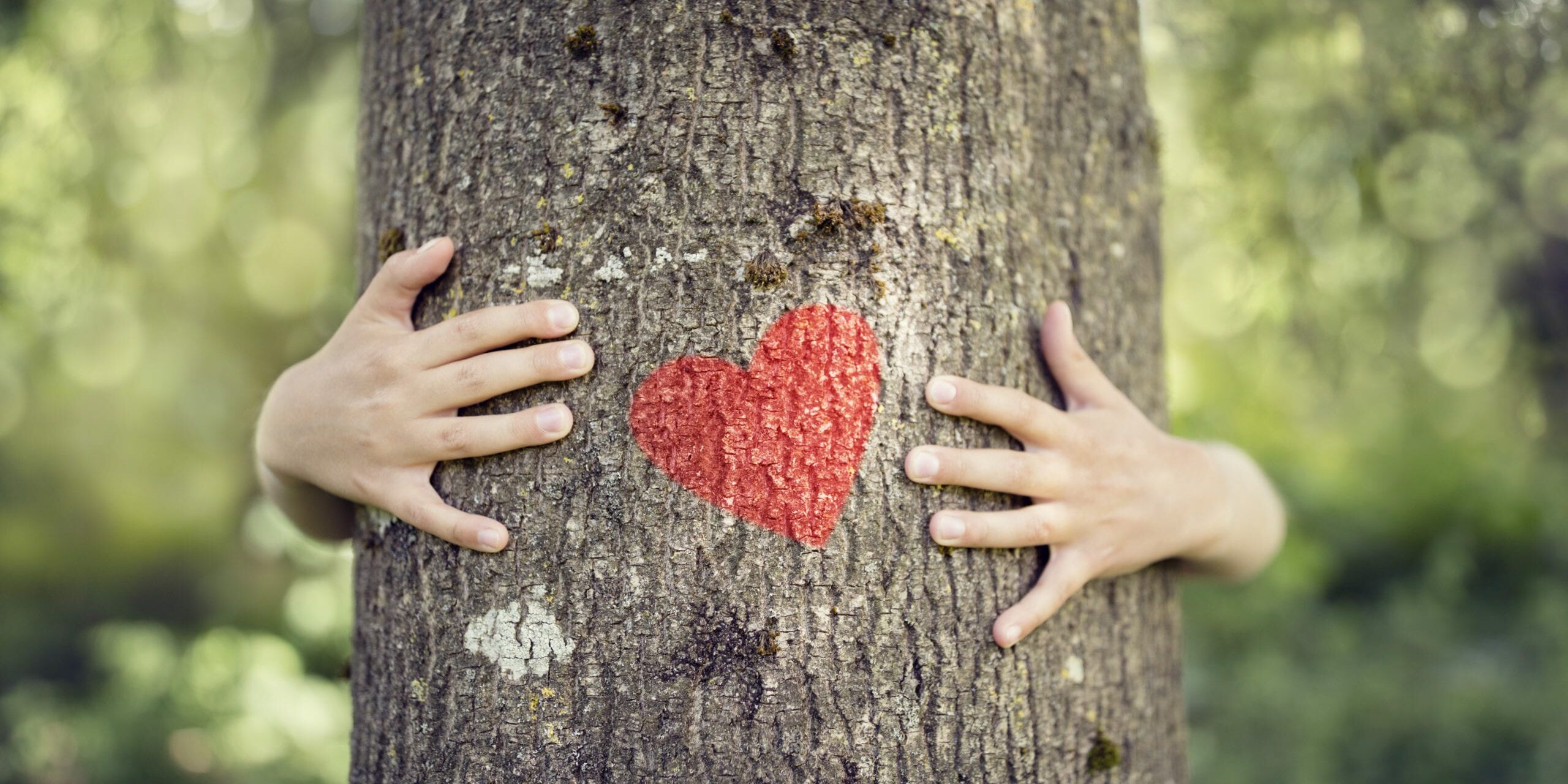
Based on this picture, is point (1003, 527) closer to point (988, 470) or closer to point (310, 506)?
point (988, 470)

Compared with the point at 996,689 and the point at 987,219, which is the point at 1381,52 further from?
the point at 996,689

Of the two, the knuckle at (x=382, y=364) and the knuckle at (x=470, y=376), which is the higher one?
the knuckle at (x=382, y=364)

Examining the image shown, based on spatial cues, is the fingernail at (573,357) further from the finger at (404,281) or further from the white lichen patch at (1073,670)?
the white lichen patch at (1073,670)

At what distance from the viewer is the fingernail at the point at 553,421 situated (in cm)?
117

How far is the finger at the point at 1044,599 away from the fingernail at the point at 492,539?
2.27ft

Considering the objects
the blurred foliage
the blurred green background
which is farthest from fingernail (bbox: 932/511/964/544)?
the blurred foliage

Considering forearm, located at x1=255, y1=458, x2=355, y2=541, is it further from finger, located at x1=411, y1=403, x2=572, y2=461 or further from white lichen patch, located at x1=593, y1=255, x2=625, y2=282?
white lichen patch, located at x1=593, y1=255, x2=625, y2=282

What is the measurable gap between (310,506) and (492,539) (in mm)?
577

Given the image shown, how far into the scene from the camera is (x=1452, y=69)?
90.4 inches

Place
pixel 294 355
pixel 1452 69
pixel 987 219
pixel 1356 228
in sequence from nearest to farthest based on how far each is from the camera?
1. pixel 987 219
2. pixel 1452 69
3. pixel 1356 228
4. pixel 294 355

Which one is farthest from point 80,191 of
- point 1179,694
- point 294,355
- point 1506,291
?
point 1506,291

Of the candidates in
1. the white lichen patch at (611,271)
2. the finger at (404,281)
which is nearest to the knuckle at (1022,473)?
the white lichen patch at (611,271)

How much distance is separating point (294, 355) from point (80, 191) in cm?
131

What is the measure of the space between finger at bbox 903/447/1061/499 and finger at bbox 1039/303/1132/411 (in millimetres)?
149
